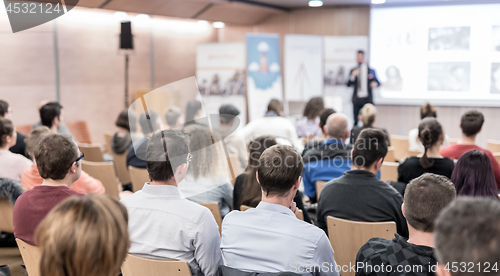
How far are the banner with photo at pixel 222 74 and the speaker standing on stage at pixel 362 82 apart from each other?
7.38 feet

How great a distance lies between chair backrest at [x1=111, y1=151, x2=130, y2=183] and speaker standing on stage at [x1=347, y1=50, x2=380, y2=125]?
4735mm

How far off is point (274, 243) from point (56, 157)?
123 centimetres

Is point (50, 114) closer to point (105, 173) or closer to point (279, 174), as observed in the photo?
point (105, 173)

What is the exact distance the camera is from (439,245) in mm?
878

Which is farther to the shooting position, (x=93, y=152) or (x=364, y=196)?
(x=93, y=152)

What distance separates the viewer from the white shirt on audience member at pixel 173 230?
1.79 meters

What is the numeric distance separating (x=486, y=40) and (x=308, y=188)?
5667mm

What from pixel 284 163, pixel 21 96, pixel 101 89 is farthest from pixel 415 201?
pixel 101 89

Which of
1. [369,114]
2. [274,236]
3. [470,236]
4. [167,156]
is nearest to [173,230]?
[167,156]

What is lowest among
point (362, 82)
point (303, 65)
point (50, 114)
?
point (50, 114)

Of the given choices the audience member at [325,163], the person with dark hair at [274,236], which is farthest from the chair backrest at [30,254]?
the audience member at [325,163]

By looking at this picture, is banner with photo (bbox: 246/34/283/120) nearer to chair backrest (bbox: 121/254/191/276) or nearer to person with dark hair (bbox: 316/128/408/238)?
person with dark hair (bbox: 316/128/408/238)

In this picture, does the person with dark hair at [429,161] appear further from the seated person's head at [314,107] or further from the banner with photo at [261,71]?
the banner with photo at [261,71]

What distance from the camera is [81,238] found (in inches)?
37.1
